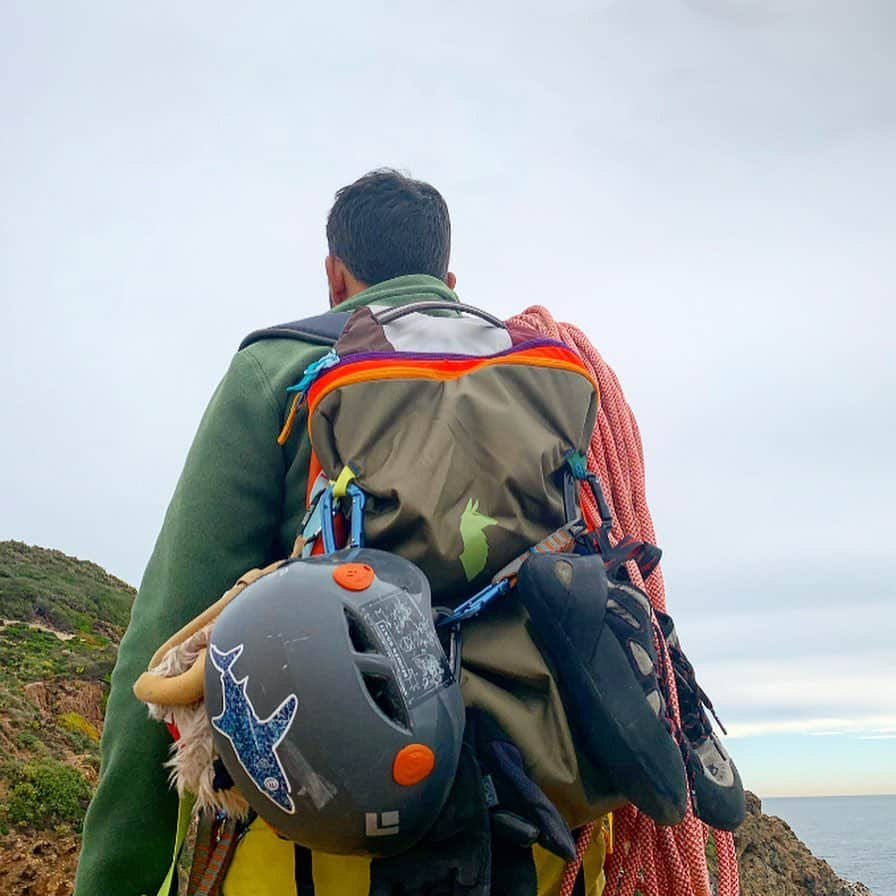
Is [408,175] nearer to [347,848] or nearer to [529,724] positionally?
[529,724]

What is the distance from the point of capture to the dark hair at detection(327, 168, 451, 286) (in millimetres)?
2654

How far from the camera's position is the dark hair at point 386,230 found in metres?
2.65

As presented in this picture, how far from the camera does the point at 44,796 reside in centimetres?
1124

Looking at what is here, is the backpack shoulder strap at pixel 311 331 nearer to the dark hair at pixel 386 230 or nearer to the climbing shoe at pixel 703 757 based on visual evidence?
the dark hair at pixel 386 230

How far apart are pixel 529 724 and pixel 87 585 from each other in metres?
29.2

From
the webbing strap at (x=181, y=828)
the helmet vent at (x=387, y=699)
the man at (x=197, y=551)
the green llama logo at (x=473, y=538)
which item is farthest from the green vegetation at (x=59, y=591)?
the helmet vent at (x=387, y=699)

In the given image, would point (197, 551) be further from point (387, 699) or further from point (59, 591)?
point (59, 591)

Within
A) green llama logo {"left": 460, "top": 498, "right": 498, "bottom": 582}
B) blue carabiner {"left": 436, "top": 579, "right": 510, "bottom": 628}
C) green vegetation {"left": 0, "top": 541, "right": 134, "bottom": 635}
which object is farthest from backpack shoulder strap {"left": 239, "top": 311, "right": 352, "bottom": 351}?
green vegetation {"left": 0, "top": 541, "right": 134, "bottom": 635}

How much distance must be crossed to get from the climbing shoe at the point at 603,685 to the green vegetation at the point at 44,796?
10382 mm

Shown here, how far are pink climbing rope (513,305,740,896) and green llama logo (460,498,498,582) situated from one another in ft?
1.18

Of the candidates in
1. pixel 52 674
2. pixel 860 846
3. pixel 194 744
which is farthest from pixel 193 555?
pixel 860 846

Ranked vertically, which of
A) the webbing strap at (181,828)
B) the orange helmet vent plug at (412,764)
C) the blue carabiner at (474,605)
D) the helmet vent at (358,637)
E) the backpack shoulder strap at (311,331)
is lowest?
the webbing strap at (181,828)

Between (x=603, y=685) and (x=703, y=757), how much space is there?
0.45 metres

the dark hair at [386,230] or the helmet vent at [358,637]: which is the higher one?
the dark hair at [386,230]
